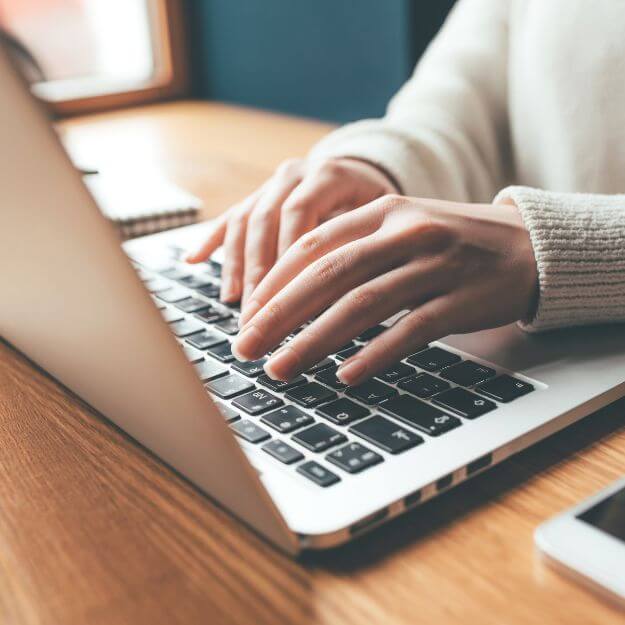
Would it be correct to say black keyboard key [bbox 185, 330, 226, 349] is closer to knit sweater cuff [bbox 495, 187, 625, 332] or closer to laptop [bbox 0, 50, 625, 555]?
laptop [bbox 0, 50, 625, 555]

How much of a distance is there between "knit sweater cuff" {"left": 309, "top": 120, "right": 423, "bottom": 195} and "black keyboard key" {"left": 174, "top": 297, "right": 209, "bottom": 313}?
0.74 feet

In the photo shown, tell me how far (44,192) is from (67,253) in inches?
1.2

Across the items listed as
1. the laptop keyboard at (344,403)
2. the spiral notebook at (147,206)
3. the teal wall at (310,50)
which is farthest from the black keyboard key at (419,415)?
the teal wall at (310,50)

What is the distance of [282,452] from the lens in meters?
0.36

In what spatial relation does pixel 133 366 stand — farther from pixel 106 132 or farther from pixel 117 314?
pixel 106 132

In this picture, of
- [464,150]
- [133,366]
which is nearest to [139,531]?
[133,366]

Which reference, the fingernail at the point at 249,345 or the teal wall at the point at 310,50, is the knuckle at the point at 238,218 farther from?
the teal wall at the point at 310,50

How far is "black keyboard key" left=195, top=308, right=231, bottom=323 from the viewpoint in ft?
1.79

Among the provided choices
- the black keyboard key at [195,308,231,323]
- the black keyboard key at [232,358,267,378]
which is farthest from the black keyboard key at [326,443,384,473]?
the black keyboard key at [195,308,231,323]

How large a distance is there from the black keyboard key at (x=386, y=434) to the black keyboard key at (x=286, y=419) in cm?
3

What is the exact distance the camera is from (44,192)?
0.30m

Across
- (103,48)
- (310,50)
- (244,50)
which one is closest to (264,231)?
(310,50)

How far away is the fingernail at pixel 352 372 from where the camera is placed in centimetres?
43

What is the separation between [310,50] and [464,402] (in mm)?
1390
